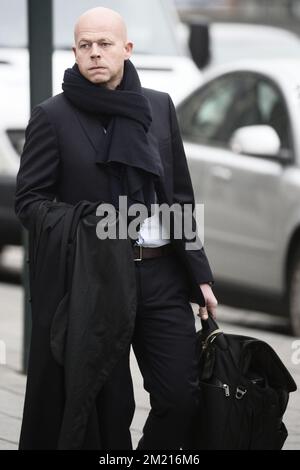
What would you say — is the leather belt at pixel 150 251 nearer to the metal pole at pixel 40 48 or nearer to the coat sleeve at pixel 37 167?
the coat sleeve at pixel 37 167

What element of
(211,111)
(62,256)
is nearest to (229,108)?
(211,111)

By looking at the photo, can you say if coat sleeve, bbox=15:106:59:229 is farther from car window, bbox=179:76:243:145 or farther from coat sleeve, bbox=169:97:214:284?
car window, bbox=179:76:243:145

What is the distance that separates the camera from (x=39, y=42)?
7527 millimetres

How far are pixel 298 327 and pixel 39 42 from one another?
257cm

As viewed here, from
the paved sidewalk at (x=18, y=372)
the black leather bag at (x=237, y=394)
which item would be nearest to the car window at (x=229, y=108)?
the paved sidewalk at (x=18, y=372)

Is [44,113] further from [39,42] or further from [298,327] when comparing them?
[298,327]

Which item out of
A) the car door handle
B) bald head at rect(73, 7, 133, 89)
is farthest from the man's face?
the car door handle

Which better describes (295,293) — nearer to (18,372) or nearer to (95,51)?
(18,372)

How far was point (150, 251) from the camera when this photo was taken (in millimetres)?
5176

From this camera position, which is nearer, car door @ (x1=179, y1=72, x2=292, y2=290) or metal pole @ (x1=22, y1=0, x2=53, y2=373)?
metal pole @ (x1=22, y1=0, x2=53, y2=373)

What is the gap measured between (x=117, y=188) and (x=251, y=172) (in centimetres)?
440

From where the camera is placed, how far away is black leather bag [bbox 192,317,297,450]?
517 cm

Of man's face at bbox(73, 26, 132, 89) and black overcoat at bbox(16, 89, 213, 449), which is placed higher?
man's face at bbox(73, 26, 132, 89)
